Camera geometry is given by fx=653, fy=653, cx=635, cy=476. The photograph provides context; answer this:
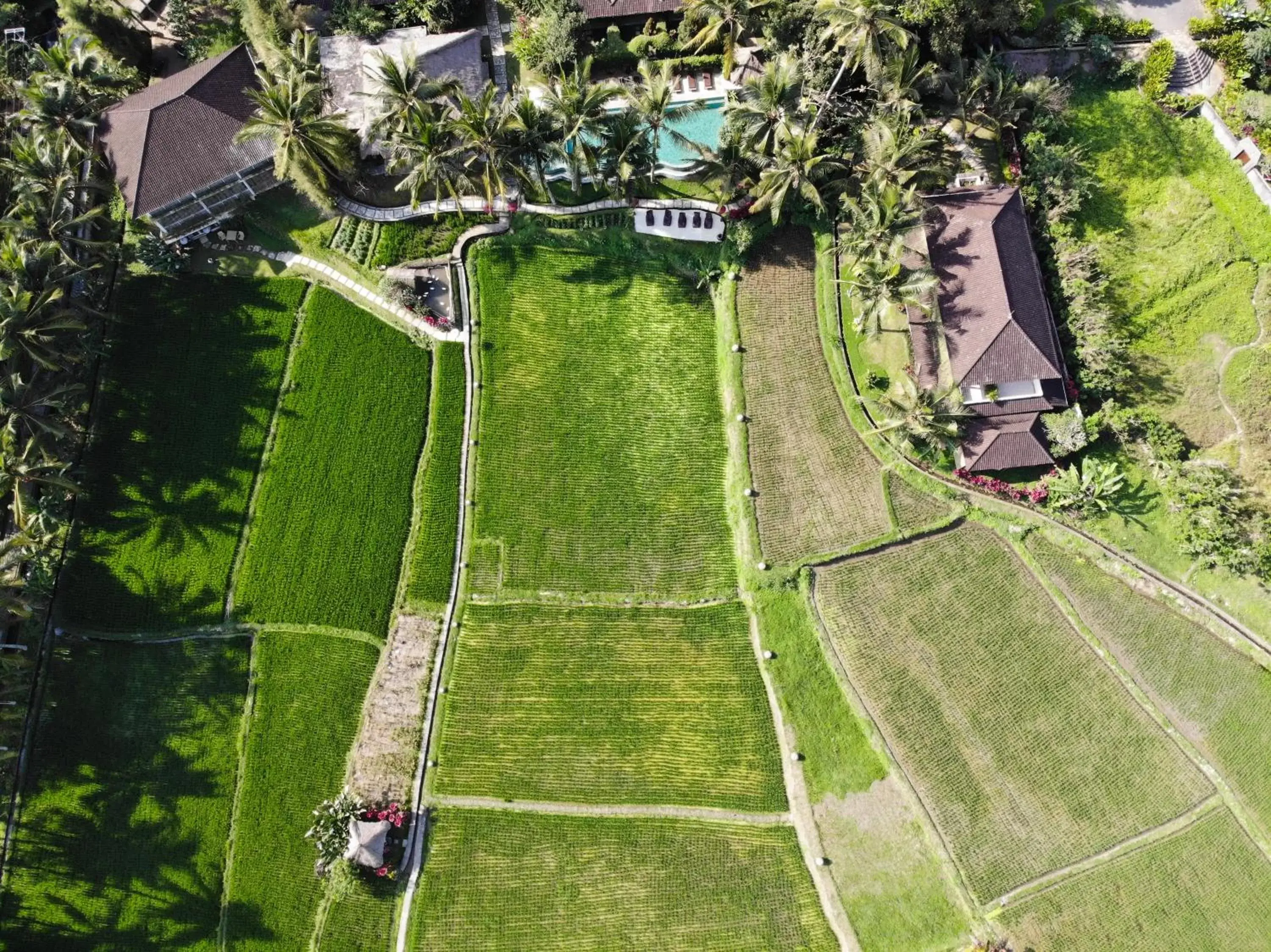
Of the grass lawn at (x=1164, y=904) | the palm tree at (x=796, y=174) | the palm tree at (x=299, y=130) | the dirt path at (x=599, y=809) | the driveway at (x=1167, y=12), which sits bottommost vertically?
the grass lawn at (x=1164, y=904)

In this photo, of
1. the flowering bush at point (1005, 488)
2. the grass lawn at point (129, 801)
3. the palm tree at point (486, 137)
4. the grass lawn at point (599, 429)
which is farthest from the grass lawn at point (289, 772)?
the flowering bush at point (1005, 488)

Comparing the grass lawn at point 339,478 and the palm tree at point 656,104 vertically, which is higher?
the palm tree at point 656,104

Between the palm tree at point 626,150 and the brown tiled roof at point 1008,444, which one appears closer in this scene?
the palm tree at point 626,150

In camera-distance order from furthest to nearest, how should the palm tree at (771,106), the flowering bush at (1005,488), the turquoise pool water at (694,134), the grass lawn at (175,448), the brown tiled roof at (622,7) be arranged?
1. the brown tiled roof at (622,7)
2. the turquoise pool water at (694,134)
3. the flowering bush at (1005,488)
4. the grass lawn at (175,448)
5. the palm tree at (771,106)

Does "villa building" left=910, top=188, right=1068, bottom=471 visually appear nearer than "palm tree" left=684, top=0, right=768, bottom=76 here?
Yes

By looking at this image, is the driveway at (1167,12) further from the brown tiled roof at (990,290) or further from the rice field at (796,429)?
the rice field at (796,429)

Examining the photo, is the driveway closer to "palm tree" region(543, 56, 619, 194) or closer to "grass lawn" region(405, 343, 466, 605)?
"palm tree" region(543, 56, 619, 194)

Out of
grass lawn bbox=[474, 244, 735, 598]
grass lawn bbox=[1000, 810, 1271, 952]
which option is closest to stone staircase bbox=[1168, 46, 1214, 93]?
grass lawn bbox=[474, 244, 735, 598]

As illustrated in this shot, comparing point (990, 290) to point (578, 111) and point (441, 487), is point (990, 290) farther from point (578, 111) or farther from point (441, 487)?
point (441, 487)
